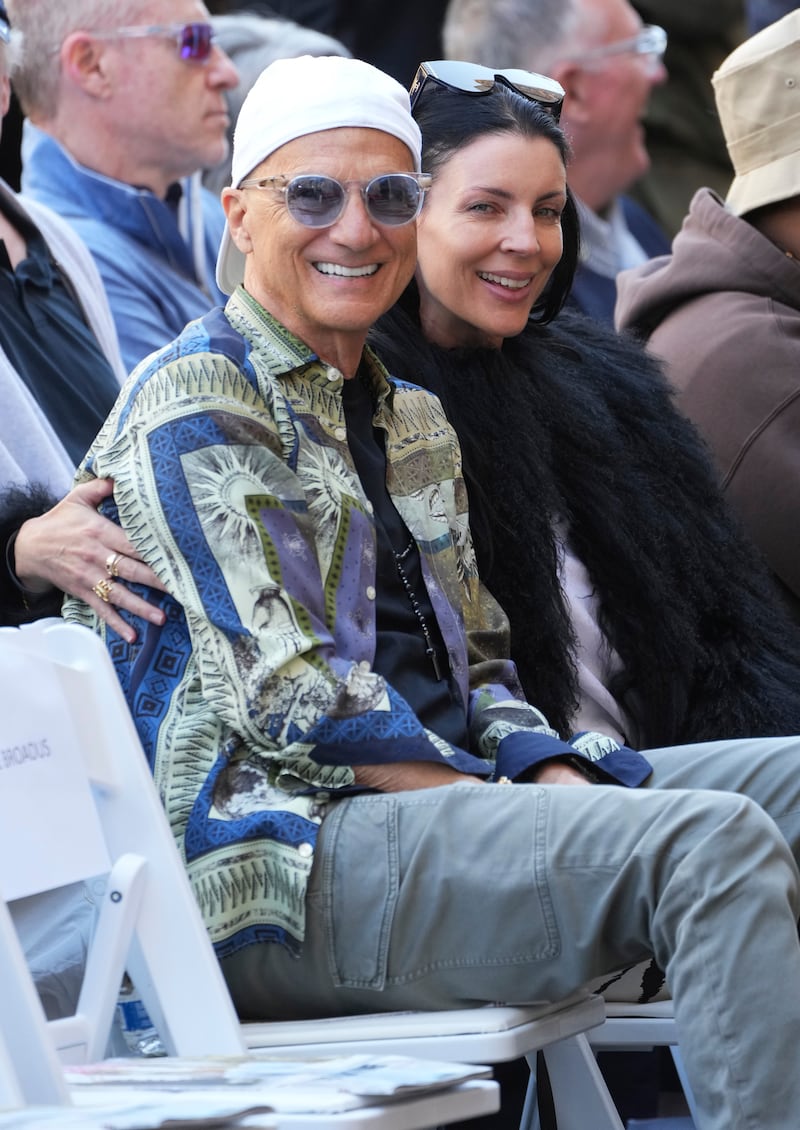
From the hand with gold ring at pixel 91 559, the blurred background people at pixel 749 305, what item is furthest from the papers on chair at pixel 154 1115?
the blurred background people at pixel 749 305

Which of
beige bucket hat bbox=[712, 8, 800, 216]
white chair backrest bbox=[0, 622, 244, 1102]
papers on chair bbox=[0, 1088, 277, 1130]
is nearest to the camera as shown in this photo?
papers on chair bbox=[0, 1088, 277, 1130]

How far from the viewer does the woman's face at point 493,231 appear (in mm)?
3113

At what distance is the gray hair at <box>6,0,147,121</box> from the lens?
15.8 feet

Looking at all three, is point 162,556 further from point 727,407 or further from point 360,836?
point 727,407

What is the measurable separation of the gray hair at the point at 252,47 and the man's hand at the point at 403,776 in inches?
138

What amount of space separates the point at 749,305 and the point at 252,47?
2.49 m

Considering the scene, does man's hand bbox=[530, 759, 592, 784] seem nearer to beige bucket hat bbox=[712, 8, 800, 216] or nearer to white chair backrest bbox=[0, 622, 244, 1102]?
white chair backrest bbox=[0, 622, 244, 1102]

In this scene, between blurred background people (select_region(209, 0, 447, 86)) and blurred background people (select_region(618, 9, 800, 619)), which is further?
blurred background people (select_region(209, 0, 447, 86))

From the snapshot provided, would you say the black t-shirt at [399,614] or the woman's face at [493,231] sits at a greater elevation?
the woman's face at [493,231]

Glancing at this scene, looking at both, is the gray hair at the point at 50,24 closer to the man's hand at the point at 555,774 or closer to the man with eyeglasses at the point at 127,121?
the man with eyeglasses at the point at 127,121

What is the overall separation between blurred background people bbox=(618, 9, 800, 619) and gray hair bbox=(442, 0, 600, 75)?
1834mm

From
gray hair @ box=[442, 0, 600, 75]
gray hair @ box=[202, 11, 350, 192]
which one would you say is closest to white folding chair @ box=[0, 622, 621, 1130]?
gray hair @ box=[202, 11, 350, 192]

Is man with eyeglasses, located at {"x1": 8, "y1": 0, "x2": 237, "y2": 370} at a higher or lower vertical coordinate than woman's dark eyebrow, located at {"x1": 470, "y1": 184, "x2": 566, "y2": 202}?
higher

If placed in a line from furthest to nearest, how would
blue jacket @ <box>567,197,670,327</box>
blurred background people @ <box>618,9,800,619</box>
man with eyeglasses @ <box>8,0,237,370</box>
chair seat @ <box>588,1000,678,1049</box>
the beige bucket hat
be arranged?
blue jacket @ <box>567,197,670,327</box> → man with eyeglasses @ <box>8,0,237,370</box> → the beige bucket hat → blurred background people @ <box>618,9,800,619</box> → chair seat @ <box>588,1000,678,1049</box>
